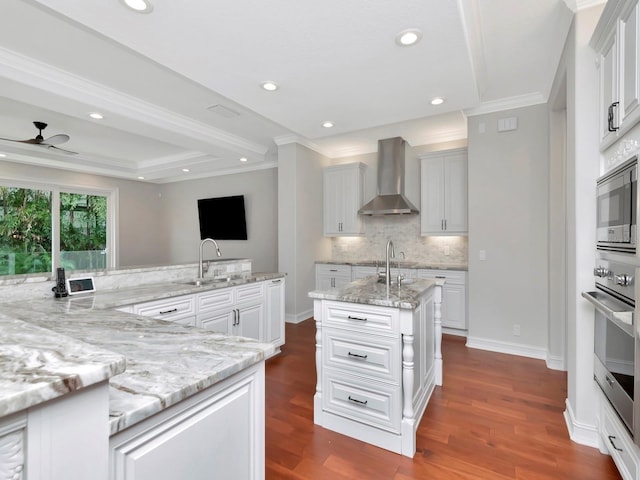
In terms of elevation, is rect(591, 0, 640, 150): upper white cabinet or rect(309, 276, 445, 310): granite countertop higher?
rect(591, 0, 640, 150): upper white cabinet

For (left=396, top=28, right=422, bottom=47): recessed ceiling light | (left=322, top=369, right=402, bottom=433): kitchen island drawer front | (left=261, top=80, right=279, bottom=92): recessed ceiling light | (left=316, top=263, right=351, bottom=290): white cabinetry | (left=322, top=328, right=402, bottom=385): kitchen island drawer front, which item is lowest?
(left=322, top=369, right=402, bottom=433): kitchen island drawer front

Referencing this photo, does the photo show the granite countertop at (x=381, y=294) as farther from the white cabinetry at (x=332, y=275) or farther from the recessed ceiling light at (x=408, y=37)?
the white cabinetry at (x=332, y=275)

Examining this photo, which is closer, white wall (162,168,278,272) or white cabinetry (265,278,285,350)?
white cabinetry (265,278,285,350)

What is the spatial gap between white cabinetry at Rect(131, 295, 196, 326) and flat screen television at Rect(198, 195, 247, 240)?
3.68 m

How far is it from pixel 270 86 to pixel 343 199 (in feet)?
9.06

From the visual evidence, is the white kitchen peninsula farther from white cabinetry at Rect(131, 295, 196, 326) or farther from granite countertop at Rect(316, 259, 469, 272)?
granite countertop at Rect(316, 259, 469, 272)

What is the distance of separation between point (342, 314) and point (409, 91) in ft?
6.62

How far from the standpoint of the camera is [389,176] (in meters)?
4.70

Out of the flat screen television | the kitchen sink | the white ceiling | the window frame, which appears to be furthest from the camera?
the flat screen television

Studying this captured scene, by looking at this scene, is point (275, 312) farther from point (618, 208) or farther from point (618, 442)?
point (618, 208)

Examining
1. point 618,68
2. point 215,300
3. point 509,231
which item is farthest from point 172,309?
point 509,231

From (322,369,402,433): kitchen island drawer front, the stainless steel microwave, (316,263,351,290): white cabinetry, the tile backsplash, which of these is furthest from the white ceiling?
(322,369,402,433): kitchen island drawer front

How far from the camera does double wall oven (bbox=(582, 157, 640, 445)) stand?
1.35 m

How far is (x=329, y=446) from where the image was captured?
1.98 metres
